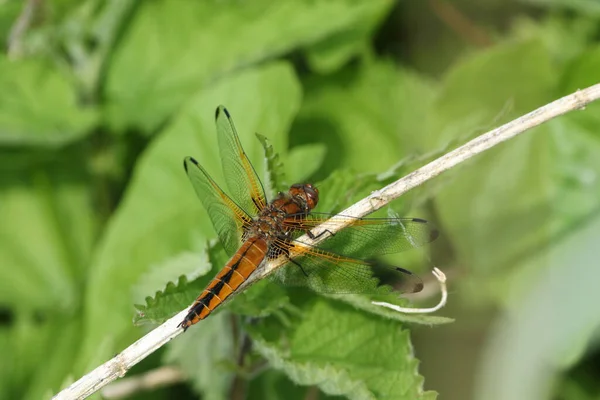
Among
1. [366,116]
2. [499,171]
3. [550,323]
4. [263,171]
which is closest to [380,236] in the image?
[263,171]

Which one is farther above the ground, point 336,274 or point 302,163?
point 302,163

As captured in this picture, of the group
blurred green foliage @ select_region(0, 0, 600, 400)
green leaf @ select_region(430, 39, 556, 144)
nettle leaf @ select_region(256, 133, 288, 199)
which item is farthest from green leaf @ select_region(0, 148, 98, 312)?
green leaf @ select_region(430, 39, 556, 144)

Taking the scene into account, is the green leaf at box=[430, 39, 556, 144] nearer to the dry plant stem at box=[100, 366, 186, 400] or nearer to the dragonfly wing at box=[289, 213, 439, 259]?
the dragonfly wing at box=[289, 213, 439, 259]

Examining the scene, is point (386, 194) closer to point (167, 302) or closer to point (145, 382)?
point (167, 302)

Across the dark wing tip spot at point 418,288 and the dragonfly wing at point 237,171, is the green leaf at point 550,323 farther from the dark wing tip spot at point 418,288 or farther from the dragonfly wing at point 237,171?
the dragonfly wing at point 237,171

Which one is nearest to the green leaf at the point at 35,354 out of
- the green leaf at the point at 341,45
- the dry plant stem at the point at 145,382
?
the dry plant stem at the point at 145,382
